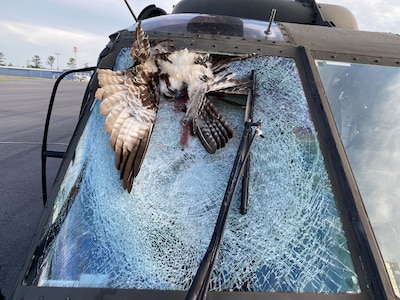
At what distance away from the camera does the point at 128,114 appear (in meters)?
2.08

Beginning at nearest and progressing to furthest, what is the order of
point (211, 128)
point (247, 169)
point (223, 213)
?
point (223, 213) < point (247, 169) < point (211, 128)

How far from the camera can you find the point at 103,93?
6.89 feet

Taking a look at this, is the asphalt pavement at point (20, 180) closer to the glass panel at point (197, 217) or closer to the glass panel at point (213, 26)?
the glass panel at point (197, 217)

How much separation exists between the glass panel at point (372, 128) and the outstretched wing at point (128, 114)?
105 centimetres

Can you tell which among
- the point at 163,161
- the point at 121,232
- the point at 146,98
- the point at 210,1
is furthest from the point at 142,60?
the point at 210,1

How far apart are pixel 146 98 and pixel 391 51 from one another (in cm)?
161

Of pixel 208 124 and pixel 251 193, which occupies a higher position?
pixel 208 124

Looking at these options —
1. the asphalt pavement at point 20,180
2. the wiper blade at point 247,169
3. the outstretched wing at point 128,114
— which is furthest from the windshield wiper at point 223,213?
the asphalt pavement at point 20,180

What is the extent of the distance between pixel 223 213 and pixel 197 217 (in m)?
0.23

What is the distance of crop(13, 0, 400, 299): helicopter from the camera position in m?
1.54

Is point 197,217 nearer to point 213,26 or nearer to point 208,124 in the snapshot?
point 208,124

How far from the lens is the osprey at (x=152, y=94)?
200 centimetres

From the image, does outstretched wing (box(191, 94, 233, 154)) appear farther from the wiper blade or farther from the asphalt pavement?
the asphalt pavement

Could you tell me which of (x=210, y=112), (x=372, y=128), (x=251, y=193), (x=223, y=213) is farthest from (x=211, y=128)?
(x=372, y=128)
